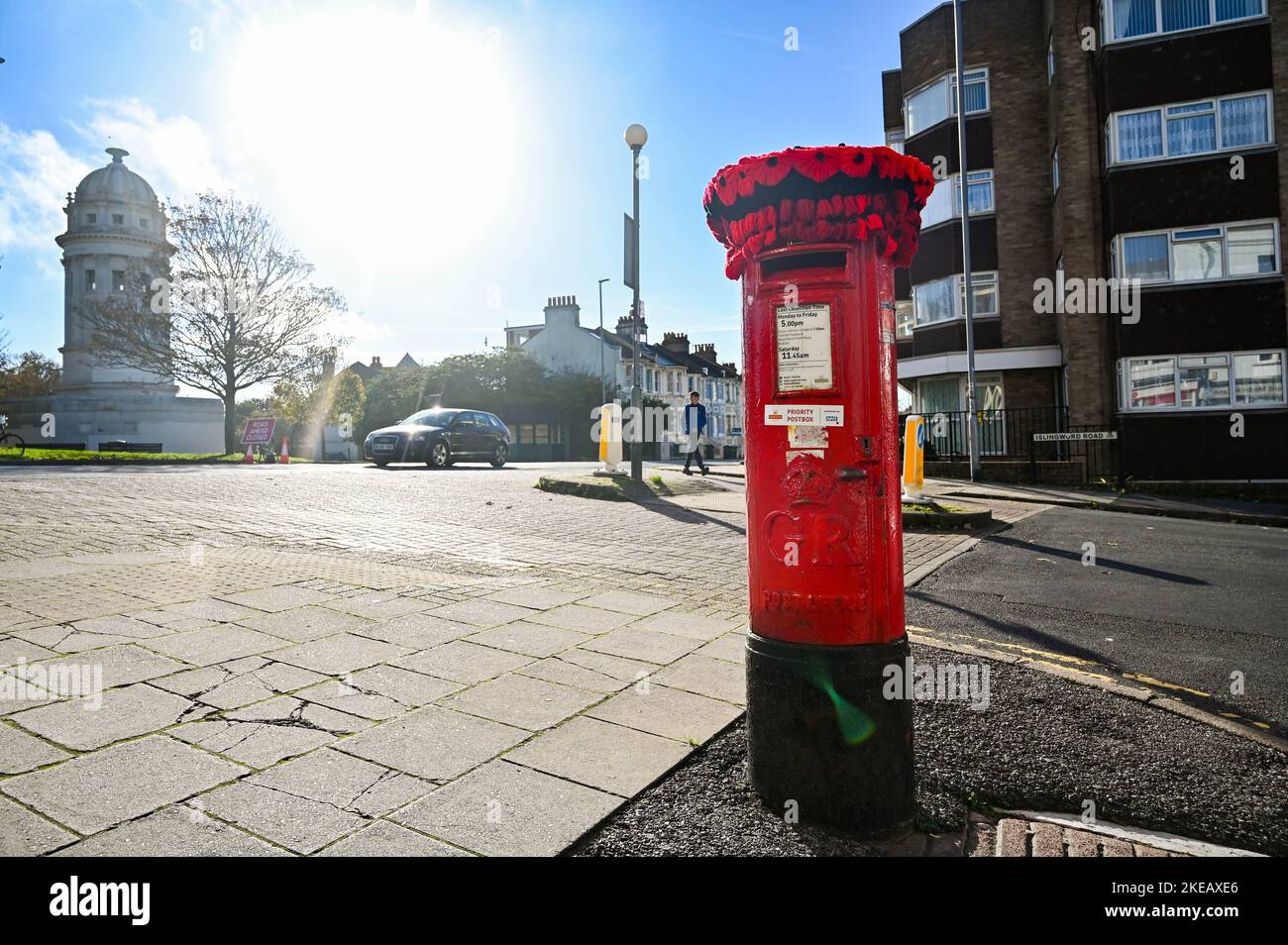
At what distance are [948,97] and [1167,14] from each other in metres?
6.08

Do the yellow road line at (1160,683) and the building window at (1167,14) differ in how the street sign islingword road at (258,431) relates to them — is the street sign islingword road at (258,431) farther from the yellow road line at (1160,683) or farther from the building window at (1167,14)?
the yellow road line at (1160,683)

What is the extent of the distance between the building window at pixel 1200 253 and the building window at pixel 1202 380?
1801mm

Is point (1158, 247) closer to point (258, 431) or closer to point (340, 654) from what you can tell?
point (340, 654)

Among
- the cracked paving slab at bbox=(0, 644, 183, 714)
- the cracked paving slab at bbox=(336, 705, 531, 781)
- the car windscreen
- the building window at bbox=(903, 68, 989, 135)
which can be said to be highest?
the building window at bbox=(903, 68, 989, 135)

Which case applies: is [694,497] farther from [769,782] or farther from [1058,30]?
[1058,30]

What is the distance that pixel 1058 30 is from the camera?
20406 millimetres

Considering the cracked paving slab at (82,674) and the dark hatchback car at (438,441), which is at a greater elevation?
the dark hatchback car at (438,441)

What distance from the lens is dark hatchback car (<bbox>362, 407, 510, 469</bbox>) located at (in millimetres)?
19812

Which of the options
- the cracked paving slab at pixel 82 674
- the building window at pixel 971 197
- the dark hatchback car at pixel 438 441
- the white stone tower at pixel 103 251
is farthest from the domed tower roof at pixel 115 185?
the cracked paving slab at pixel 82 674

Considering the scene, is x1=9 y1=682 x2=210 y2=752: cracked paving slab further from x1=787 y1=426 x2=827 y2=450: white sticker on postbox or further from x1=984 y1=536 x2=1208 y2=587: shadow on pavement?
x1=984 y1=536 x2=1208 y2=587: shadow on pavement

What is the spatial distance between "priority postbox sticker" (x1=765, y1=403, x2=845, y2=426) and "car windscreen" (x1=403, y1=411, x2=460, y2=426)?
1874 cm

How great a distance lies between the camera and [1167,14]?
1814 cm

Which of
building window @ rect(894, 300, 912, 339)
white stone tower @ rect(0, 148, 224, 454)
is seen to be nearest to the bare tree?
white stone tower @ rect(0, 148, 224, 454)

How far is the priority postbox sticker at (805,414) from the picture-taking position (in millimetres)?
2606
